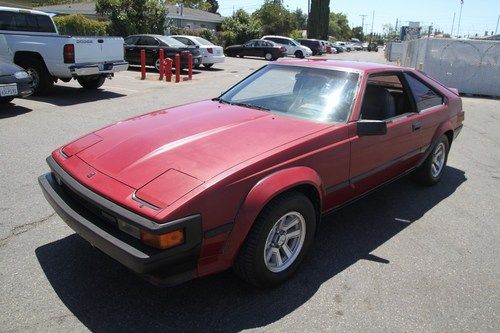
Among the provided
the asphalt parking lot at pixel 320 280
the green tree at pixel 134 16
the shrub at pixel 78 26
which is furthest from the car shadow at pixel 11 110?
the green tree at pixel 134 16

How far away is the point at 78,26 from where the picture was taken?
2433cm

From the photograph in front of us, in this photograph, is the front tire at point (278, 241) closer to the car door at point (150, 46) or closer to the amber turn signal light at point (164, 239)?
the amber turn signal light at point (164, 239)

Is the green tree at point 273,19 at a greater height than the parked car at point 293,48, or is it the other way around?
the green tree at point 273,19

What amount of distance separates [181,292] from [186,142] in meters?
1.07

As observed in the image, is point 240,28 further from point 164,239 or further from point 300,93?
point 164,239

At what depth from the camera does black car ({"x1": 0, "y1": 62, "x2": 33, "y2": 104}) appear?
7777 millimetres

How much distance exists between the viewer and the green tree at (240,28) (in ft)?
129

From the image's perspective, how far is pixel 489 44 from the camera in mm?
14750

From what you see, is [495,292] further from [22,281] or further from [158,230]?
[22,281]

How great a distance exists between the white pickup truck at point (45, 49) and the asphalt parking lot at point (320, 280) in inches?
198

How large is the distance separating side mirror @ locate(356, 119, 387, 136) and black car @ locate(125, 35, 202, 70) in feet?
46.7

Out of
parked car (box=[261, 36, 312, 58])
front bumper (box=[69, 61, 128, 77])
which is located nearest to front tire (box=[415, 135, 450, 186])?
front bumper (box=[69, 61, 128, 77])

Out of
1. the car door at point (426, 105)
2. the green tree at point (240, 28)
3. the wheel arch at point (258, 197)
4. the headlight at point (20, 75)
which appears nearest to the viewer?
the wheel arch at point (258, 197)

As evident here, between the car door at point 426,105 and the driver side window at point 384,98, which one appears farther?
the car door at point 426,105
